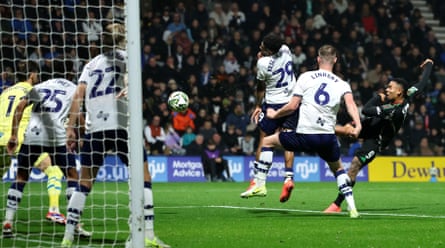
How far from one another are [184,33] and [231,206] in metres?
13.2

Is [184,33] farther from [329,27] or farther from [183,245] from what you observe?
[183,245]

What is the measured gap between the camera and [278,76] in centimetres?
1338

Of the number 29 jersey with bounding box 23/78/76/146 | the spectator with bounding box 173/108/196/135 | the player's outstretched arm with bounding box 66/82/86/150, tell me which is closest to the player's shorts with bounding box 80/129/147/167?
the player's outstretched arm with bounding box 66/82/86/150

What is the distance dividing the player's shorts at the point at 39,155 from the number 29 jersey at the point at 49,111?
2.2 inches

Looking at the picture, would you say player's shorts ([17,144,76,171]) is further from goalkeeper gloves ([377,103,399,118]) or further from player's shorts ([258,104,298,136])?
goalkeeper gloves ([377,103,399,118])

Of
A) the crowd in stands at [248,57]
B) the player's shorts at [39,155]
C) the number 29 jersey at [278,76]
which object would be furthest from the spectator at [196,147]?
the player's shorts at [39,155]

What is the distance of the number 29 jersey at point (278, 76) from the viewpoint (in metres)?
13.3

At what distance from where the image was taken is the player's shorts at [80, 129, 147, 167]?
27.0 feet

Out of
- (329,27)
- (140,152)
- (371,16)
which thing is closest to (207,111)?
(329,27)

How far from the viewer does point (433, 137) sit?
27328 millimetres

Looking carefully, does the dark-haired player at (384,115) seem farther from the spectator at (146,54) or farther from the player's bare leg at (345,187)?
the spectator at (146,54)

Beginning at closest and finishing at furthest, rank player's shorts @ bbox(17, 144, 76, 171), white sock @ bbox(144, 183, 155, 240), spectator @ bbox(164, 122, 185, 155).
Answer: white sock @ bbox(144, 183, 155, 240)
player's shorts @ bbox(17, 144, 76, 171)
spectator @ bbox(164, 122, 185, 155)

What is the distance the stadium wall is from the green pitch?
812 centimetres

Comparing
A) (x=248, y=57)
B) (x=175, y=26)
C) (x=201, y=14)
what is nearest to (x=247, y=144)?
(x=248, y=57)
